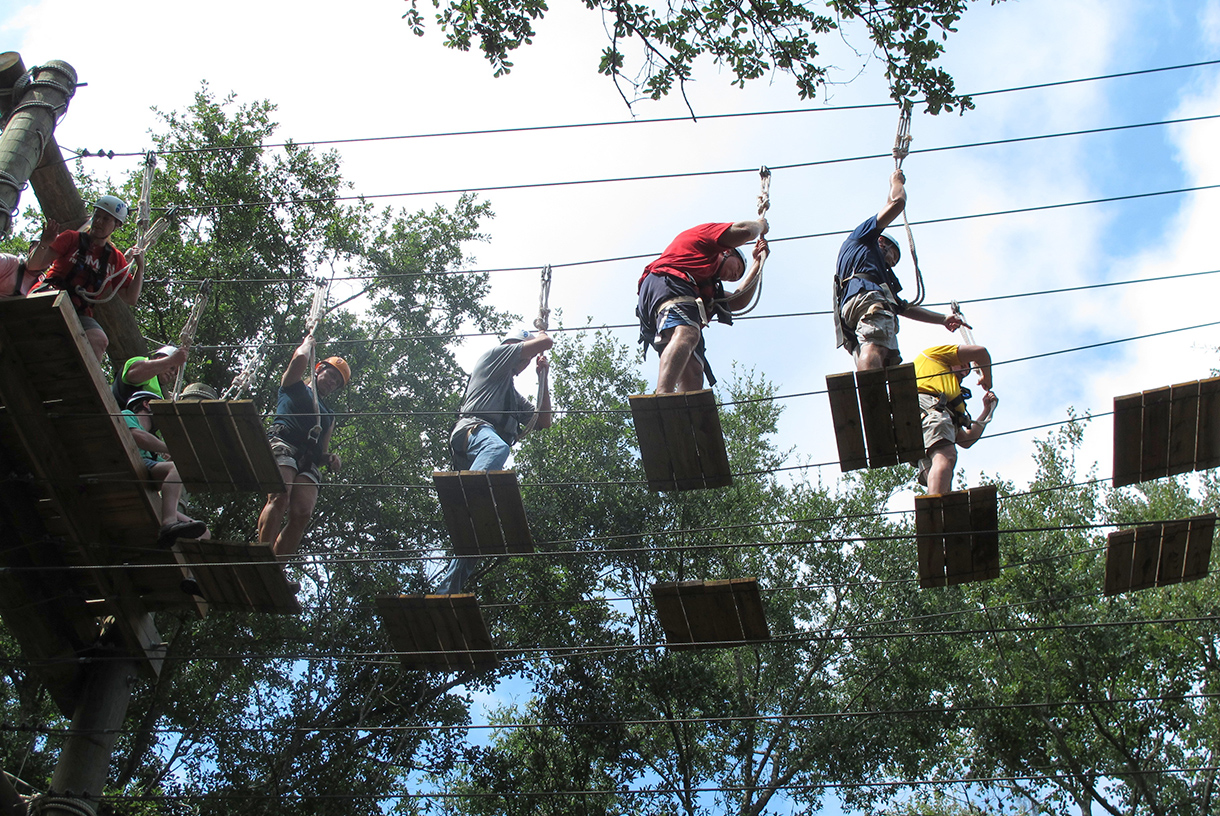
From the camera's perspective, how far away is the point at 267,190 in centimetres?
1440

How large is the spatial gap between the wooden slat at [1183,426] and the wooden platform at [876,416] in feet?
5.48

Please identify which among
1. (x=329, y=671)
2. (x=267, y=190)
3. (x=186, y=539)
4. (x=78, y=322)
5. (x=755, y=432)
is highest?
(x=267, y=190)

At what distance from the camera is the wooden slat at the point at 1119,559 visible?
597 centimetres

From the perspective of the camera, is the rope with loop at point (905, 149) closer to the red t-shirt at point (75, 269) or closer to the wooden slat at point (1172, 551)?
the wooden slat at point (1172, 551)

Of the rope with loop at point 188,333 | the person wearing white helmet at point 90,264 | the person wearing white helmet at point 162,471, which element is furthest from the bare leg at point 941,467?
the person wearing white helmet at point 90,264

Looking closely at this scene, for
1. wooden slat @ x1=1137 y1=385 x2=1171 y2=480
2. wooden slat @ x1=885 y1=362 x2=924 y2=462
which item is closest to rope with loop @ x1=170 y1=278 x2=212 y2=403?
wooden slat @ x1=885 y1=362 x2=924 y2=462

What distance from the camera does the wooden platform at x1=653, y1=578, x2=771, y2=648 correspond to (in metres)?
5.71

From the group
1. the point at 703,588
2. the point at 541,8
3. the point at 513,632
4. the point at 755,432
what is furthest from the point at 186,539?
the point at 755,432

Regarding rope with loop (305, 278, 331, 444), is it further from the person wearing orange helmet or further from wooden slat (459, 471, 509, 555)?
wooden slat (459, 471, 509, 555)

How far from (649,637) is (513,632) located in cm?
244

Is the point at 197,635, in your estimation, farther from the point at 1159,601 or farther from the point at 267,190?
the point at 1159,601

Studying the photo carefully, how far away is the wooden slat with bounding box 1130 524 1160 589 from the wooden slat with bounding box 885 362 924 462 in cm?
182

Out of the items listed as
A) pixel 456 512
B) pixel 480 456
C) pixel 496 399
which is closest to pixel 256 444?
pixel 456 512

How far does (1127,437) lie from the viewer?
5672 mm
